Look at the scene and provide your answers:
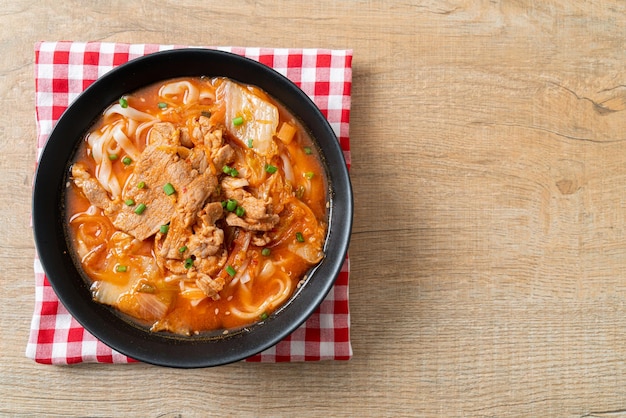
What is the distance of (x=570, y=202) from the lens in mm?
4395

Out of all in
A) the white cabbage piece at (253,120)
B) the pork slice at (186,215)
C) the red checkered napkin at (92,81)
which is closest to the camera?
the pork slice at (186,215)

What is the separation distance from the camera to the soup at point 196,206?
3.56m

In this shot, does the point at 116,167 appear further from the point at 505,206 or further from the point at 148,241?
the point at 505,206

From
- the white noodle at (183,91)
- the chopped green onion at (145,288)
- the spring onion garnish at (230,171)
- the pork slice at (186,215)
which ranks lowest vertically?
the chopped green onion at (145,288)

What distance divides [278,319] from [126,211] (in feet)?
3.84

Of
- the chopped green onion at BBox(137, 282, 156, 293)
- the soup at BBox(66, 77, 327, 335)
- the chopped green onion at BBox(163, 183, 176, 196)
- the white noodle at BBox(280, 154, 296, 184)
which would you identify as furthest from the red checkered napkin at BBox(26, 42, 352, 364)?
the chopped green onion at BBox(163, 183, 176, 196)

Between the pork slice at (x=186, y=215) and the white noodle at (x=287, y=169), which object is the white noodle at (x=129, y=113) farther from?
the white noodle at (x=287, y=169)

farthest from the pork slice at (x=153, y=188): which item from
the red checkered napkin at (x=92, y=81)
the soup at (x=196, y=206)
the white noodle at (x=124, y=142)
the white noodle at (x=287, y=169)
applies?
the red checkered napkin at (x=92, y=81)

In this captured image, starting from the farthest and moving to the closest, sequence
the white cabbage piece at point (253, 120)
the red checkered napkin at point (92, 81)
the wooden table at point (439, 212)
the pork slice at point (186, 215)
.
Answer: the wooden table at point (439, 212) < the red checkered napkin at point (92, 81) < the white cabbage piece at point (253, 120) < the pork slice at point (186, 215)

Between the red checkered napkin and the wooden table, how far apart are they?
6.6 inches

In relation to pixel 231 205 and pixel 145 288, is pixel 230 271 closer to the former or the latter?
pixel 231 205

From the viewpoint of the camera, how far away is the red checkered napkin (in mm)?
3967

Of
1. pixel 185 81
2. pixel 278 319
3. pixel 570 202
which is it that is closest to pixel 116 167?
pixel 185 81

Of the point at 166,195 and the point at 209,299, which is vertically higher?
the point at 166,195
